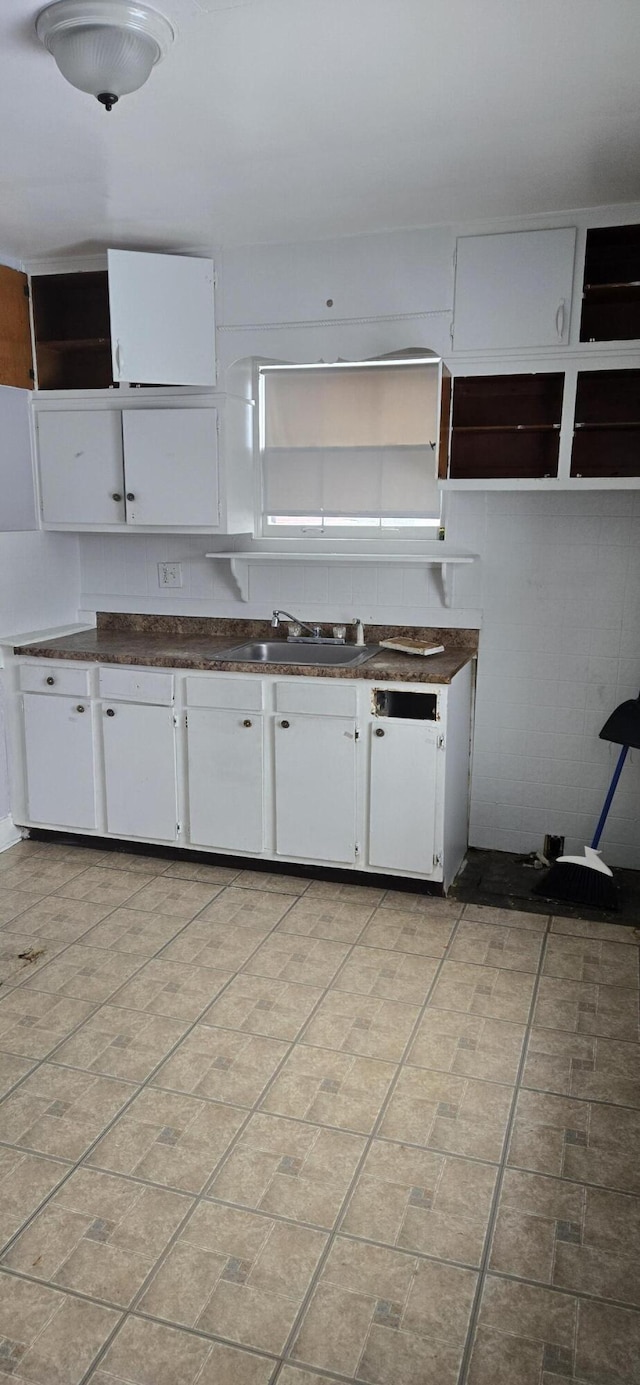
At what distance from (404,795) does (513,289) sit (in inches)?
73.2

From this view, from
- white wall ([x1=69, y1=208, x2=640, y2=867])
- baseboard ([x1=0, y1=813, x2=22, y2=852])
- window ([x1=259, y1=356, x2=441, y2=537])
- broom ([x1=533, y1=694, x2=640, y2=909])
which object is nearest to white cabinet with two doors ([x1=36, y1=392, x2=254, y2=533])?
window ([x1=259, y1=356, x2=441, y2=537])

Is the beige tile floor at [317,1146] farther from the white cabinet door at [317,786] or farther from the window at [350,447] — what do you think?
the window at [350,447]

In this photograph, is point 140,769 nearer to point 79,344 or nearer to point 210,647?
point 210,647

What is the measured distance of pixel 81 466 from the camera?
3975 millimetres

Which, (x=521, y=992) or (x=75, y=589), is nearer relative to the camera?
(x=521, y=992)

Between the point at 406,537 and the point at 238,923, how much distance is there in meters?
1.71

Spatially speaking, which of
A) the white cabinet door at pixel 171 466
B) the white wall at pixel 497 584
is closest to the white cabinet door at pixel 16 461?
the white cabinet door at pixel 171 466

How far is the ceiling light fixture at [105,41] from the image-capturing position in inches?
76.6

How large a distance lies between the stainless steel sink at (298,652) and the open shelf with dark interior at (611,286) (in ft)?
4.79

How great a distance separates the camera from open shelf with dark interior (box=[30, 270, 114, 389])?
3.94m

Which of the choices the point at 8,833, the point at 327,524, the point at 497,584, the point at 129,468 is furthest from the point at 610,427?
the point at 8,833

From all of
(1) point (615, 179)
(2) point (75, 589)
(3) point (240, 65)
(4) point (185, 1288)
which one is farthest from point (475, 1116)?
(2) point (75, 589)

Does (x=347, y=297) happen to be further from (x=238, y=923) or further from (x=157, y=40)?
(x=238, y=923)

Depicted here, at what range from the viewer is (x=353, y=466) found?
3941 mm
